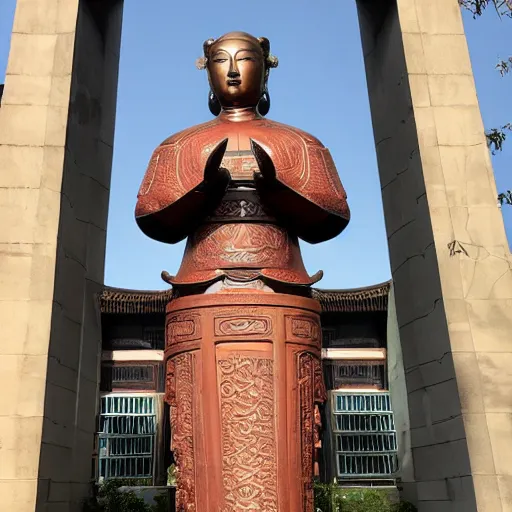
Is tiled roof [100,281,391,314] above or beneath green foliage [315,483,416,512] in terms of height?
above

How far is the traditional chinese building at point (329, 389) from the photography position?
282 inches

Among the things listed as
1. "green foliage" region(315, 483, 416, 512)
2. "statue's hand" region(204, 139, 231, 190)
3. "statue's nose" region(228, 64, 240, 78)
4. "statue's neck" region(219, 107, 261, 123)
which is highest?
"statue's nose" region(228, 64, 240, 78)

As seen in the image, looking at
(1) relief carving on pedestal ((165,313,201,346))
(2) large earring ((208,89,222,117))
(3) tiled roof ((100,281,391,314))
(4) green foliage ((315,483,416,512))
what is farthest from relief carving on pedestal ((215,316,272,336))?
(3) tiled roof ((100,281,391,314))

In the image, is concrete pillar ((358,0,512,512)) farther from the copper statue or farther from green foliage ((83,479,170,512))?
green foliage ((83,479,170,512))

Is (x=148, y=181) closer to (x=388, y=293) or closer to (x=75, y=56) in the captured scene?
(x=75, y=56)

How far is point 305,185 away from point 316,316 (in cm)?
83

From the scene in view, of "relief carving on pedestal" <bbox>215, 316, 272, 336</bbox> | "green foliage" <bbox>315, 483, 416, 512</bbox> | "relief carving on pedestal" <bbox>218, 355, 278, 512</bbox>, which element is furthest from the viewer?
"green foliage" <bbox>315, 483, 416, 512</bbox>

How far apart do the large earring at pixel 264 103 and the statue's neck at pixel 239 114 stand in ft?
0.82

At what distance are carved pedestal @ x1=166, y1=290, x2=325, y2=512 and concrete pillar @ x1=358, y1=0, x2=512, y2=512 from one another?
0.97 meters

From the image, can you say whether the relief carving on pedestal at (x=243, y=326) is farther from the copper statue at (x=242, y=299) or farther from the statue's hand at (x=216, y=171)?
the statue's hand at (x=216, y=171)

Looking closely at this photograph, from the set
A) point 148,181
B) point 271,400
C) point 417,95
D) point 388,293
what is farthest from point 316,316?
point 388,293

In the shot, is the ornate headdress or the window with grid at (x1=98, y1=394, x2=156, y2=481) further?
the window with grid at (x1=98, y1=394, x2=156, y2=481)

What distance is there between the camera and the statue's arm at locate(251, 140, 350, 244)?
3.84 m

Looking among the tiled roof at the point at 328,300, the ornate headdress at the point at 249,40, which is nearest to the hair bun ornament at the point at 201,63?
the ornate headdress at the point at 249,40
